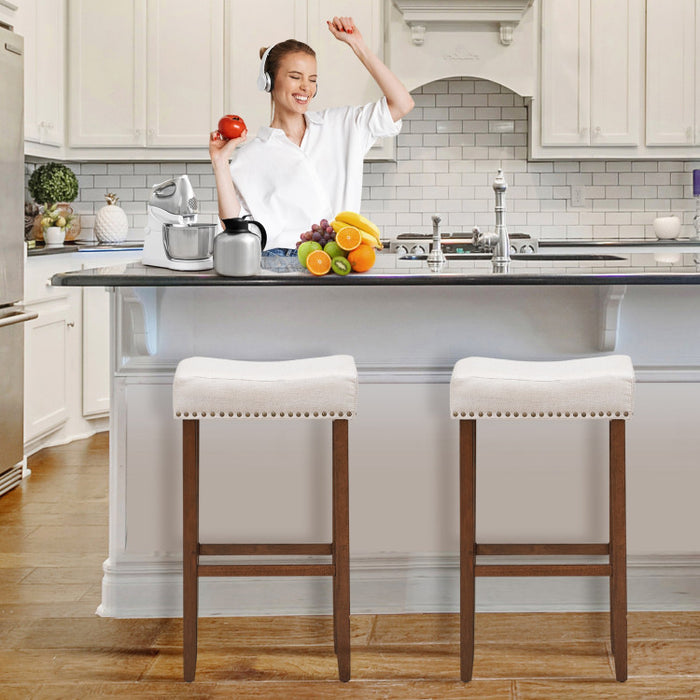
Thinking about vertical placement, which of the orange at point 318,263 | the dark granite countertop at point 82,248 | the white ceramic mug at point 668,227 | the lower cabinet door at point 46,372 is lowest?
the lower cabinet door at point 46,372

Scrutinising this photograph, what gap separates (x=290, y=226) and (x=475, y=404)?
3.96 ft

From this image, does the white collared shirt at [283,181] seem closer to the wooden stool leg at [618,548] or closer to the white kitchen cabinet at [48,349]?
the wooden stool leg at [618,548]

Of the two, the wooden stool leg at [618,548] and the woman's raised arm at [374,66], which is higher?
the woman's raised arm at [374,66]

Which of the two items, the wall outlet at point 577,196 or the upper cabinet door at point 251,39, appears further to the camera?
the wall outlet at point 577,196

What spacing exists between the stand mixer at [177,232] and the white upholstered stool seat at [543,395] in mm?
806

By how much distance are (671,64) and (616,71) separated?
0.30 metres

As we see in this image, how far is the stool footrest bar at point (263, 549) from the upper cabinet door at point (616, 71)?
384cm

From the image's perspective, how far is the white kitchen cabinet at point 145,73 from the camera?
225 inches

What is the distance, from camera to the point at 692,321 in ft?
9.61

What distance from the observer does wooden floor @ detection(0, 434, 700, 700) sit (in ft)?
8.21

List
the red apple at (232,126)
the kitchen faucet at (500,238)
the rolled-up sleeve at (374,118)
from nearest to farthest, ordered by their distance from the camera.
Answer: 1. the kitchen faucet at (500,238)
2. the red apple at (232,126)
3. the rolled-up sleeve at (374,118)

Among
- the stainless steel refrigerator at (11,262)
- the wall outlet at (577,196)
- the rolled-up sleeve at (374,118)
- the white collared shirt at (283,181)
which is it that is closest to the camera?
the white collared shirt at (283,181)

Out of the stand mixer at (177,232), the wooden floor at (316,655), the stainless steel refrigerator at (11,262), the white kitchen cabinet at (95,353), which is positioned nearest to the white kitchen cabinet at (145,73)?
the white kitchen cabinet at (95,353)

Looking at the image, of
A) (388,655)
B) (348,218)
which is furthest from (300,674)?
(348,218)
